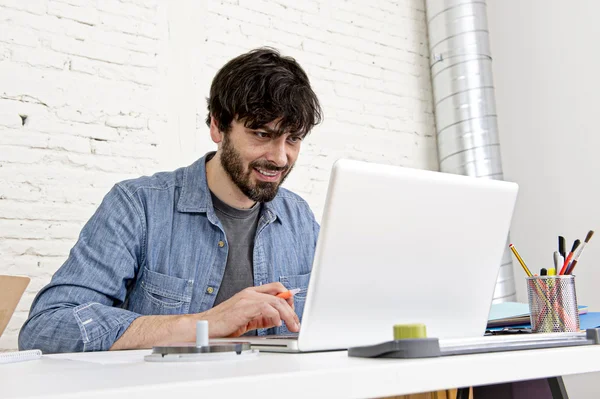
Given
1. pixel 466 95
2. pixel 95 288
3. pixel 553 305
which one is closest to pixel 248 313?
pixel 95 288

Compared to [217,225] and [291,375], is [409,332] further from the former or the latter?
[217,225]

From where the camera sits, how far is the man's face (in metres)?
1.85

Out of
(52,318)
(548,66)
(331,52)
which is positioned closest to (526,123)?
(548,66)

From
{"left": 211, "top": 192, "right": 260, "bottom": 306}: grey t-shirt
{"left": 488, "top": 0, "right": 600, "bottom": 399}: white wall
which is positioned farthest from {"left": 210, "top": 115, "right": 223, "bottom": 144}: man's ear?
{"left": 488, "top": 0, "right": 600, "bottom": 399}: white wall

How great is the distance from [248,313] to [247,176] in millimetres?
635

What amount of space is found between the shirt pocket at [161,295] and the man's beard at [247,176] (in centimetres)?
31

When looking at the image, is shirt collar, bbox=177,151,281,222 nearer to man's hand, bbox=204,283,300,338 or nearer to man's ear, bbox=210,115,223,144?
man's ear, bbox=210,115,223,144

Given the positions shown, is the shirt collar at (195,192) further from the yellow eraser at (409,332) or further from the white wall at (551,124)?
the white wall at (551,124)

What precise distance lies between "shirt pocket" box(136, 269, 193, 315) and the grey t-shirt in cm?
10

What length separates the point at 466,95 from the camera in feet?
10.2

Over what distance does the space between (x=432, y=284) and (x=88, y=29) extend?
1.82 metres

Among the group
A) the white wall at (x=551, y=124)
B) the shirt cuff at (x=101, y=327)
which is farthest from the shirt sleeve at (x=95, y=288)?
the white wall at (x=551, y=124)

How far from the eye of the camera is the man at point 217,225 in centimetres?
158

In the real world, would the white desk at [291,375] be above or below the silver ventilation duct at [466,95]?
below
